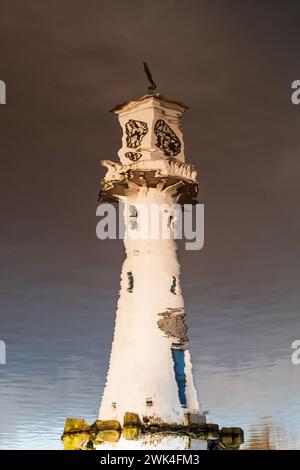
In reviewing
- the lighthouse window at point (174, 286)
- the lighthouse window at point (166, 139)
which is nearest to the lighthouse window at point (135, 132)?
the lighthouse window at point (166, 139)

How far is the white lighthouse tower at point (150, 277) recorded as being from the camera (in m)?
35.6

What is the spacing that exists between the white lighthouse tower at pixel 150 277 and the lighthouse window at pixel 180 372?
0.05m

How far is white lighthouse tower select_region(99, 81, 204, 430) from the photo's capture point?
117 ft

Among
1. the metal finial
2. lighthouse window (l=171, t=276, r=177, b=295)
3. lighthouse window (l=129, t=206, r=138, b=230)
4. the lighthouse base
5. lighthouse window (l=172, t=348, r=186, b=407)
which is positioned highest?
the metal finial

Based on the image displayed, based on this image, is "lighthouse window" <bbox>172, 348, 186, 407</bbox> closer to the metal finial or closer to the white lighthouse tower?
the white lighthouse tower

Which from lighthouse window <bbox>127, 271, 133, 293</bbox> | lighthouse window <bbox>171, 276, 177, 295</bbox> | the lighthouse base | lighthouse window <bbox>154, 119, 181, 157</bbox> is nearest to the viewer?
the lighthouse base

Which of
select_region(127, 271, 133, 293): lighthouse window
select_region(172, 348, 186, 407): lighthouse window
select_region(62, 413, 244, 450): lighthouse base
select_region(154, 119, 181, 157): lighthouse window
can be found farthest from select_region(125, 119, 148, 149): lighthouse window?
select_region(62, 413, 244, 450): lighthouse base

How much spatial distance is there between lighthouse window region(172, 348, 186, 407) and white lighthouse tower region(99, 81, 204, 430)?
0.05 metres

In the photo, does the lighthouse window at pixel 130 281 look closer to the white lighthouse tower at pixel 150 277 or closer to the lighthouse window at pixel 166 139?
the white lighthouse tower at pixel 150 277
